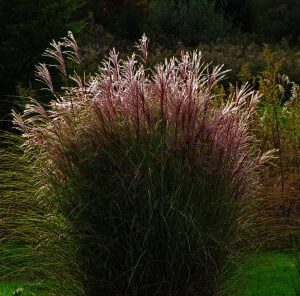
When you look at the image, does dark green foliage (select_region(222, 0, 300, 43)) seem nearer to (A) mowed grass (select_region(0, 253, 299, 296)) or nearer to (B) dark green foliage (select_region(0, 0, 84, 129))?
(B) dark green foliage (select_region(0, 0, 84, 129))

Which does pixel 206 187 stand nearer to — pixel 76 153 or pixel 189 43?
pixel 76 153

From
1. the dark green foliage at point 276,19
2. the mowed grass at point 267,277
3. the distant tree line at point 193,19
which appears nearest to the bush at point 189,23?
the distant tree line at point 193,19

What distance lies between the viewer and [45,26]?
12.6 m

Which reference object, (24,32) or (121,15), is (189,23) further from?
(24,32)

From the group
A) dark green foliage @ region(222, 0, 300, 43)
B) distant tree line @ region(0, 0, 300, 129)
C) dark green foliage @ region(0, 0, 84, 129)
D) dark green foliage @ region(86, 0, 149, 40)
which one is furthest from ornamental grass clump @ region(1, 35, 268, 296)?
dark green foliage @ region(222, 0, 300, 43)

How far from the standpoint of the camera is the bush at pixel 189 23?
27164mm

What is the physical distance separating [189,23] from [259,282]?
1984cm

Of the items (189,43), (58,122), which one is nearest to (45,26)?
(58,122)

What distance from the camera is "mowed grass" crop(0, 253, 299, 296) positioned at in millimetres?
6656

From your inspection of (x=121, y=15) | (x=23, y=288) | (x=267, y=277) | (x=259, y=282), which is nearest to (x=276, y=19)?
(x=121, y=15)

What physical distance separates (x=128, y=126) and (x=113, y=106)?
0.62 ft

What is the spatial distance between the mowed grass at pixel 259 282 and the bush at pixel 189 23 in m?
18.5

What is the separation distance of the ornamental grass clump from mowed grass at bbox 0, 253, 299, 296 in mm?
403

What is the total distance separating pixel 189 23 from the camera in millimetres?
27531
